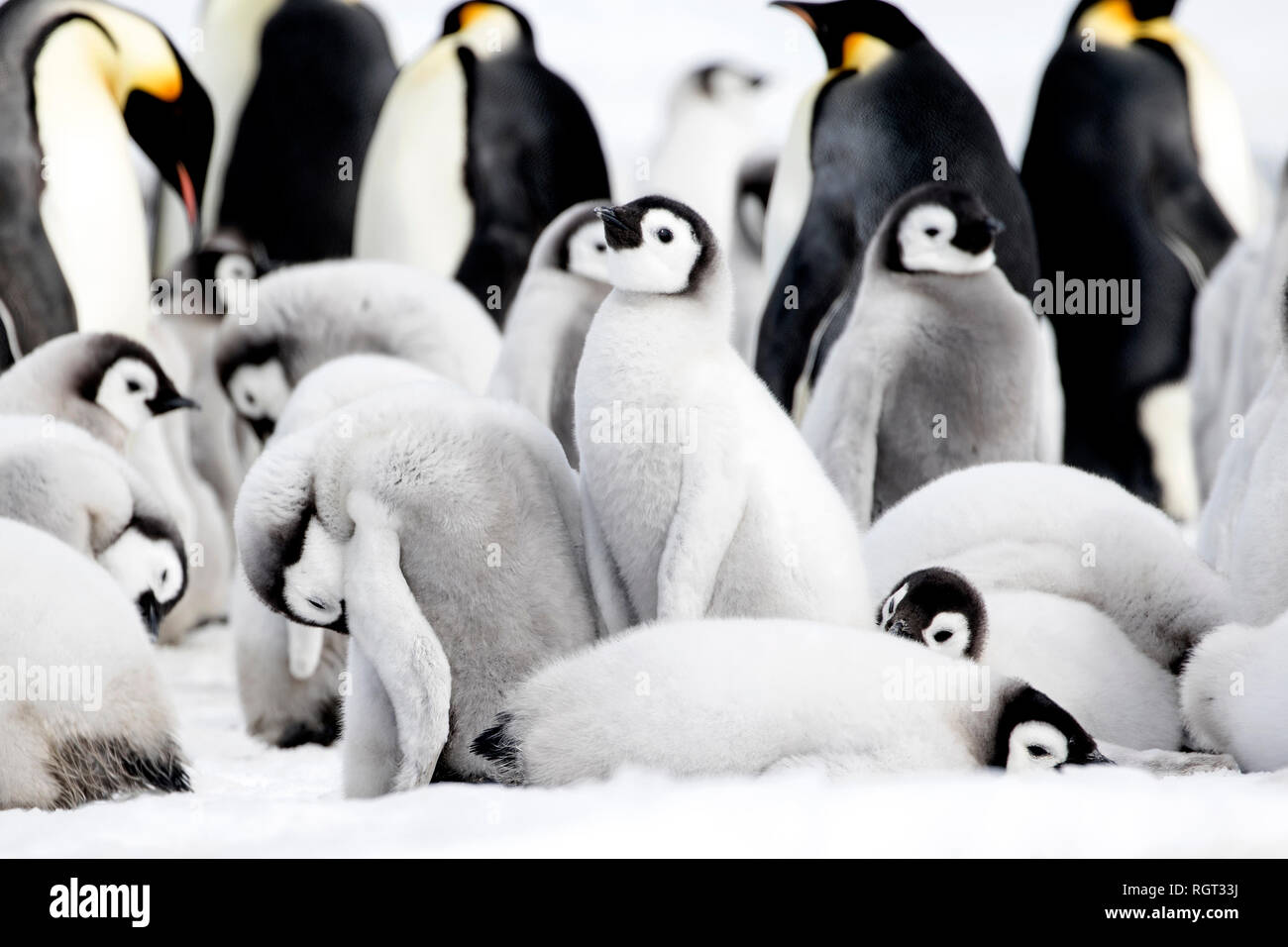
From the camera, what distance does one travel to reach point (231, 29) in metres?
6.00

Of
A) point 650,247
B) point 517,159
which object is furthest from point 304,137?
point 650,247

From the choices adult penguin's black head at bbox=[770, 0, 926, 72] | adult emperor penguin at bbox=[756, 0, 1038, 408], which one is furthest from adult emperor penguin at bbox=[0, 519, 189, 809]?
adult penguin's black head at bbox=[770, 0, 926, 72]

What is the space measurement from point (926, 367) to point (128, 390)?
139 cm

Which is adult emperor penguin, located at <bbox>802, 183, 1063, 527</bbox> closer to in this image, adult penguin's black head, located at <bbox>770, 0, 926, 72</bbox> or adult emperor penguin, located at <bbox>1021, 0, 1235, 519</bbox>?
adult penguin's black head, located at <bbox>770, 0, 926, 72</bbox>

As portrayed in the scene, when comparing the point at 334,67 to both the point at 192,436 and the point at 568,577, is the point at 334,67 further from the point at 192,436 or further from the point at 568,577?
the point at 568,577

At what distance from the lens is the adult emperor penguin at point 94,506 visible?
2.35 meters

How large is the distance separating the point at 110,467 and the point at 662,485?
95 centimetres

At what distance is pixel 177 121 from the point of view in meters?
4.17

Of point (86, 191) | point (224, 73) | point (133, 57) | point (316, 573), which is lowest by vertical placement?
point (316, 573)

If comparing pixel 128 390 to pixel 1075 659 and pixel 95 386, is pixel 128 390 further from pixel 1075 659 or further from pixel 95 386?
pixel 1075 659

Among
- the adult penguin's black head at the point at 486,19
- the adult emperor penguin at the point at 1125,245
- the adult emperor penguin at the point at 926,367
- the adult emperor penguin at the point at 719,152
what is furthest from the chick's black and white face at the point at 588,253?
the adult emperor penguin at the point at 719,152
